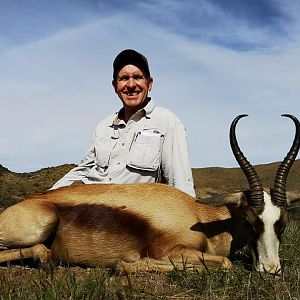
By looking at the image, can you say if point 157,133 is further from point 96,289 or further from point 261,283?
point 96,289

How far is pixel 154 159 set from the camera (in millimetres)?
7207

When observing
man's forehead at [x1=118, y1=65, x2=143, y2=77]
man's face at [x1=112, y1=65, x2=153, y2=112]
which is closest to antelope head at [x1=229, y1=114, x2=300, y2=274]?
man's face at [x1=112, y1=65, x2=153, y2=112]

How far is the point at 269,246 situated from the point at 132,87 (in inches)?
125

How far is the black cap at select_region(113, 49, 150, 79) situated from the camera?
7.67 metres

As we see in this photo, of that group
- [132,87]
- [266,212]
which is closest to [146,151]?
[132,87]

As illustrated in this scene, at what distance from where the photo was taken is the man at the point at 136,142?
720cm

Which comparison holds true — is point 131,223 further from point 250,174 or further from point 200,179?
point 200,179

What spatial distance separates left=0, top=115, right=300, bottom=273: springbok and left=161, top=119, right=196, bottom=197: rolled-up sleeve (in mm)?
818

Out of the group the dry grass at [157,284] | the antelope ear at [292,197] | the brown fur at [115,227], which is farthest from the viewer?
the antelope ear at [292,197]

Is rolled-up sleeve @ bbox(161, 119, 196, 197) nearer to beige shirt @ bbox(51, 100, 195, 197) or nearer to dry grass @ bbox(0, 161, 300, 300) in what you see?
beige shirt @ bbox(51, 100, 195, 197)

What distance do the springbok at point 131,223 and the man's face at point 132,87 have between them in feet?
5.63

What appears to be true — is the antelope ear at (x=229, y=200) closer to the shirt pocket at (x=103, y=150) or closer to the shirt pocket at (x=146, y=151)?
the shirt pocket at (x=146, y=151)

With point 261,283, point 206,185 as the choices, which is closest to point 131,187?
→ point 261,283

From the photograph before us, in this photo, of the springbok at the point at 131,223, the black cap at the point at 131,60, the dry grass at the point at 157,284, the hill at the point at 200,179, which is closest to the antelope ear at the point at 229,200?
the springbok at the point at 131,223
